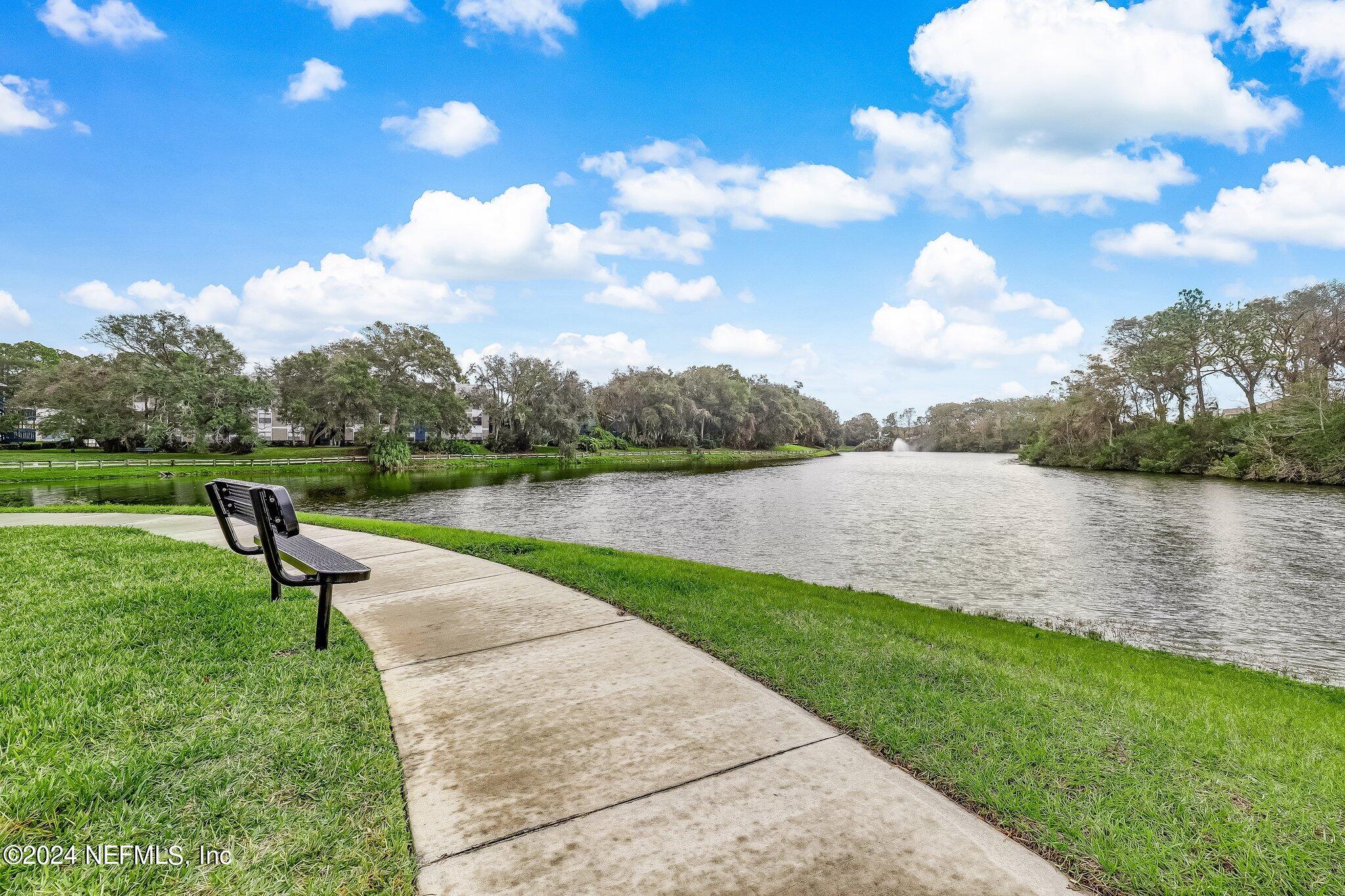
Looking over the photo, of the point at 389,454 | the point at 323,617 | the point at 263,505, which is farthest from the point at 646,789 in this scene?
the point at 389,454

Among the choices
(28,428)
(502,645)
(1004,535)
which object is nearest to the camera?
(502,645)

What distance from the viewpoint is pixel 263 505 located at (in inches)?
154

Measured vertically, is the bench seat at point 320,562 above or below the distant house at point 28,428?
below

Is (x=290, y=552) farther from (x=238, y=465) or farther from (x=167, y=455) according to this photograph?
(x=167, y=455)

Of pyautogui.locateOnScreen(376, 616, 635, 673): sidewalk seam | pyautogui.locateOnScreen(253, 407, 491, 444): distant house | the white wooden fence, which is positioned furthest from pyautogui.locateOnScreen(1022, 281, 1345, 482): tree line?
pyautogui.locateOnScreen(253, 407, 491, 444): distant house

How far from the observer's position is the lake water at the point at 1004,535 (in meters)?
8.93

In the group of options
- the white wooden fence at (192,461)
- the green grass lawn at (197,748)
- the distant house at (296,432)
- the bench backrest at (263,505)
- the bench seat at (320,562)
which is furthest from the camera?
the distant house at (296,432)

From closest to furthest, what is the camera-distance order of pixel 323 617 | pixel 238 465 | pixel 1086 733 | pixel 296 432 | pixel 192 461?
pixel 1086 733, pixel 323 617, pixel 238 465, pixel 192 461, pixel 296 432

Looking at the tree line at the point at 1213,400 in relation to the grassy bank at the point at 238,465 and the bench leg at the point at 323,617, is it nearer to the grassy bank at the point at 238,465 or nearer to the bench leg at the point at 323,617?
the grassy bank at the point at 238,465

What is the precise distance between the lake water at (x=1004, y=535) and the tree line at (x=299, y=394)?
1613 cm

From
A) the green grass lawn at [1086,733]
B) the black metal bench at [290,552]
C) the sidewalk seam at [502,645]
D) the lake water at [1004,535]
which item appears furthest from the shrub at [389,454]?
the sidewalk seam at [502,645]

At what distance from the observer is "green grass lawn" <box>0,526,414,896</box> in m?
1.99

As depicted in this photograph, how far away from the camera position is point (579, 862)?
2.04 m

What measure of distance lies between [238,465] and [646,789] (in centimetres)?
4710
